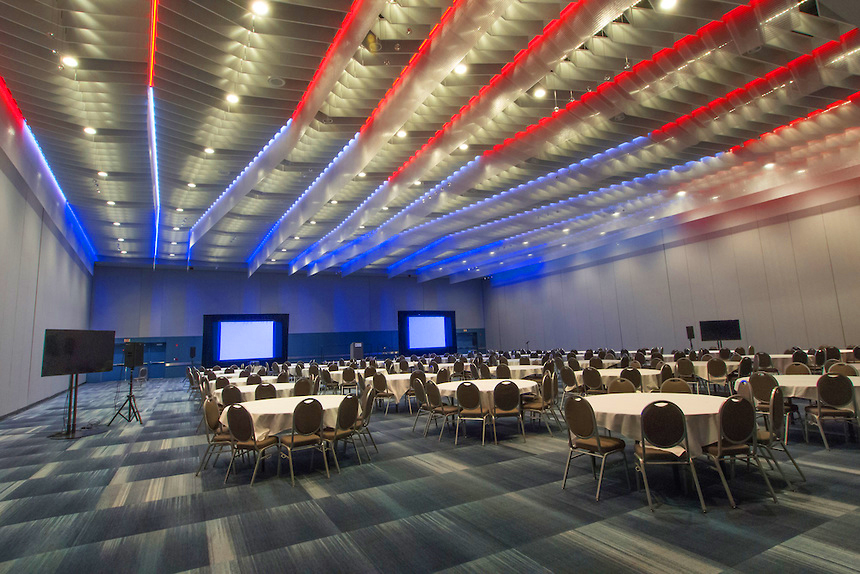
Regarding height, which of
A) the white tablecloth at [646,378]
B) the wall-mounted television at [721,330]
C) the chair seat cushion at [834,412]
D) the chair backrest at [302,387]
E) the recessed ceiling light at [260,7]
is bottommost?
the chair seat cushion at [834,412]

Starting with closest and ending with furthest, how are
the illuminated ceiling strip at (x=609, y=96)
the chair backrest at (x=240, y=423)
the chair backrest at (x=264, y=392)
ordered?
the chair backrest at (x=240, y=423)
the illuminated ceiling strip at (x=609, y=96)
the chair backrest at (x=264, y=392)

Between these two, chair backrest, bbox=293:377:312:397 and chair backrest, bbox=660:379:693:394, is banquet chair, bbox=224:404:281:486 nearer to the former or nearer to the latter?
chair backrest, bbox=293:377:312:397

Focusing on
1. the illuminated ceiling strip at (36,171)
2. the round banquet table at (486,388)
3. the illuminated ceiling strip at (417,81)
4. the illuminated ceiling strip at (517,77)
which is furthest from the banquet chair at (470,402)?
the illuminated ceiling strip at (36,171)

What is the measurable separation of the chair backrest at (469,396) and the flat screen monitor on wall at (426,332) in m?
17.3

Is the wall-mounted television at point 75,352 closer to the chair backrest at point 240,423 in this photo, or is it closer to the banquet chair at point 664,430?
the chair backrest at point 240,423

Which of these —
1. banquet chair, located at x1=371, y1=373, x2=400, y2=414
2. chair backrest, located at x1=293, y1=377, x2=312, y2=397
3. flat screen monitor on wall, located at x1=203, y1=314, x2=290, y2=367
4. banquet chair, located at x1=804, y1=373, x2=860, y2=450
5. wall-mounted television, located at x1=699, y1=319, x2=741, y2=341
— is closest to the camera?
banquet chair, located at x1=804, y1=373, x2=860, y2=450

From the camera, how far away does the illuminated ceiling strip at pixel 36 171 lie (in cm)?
751

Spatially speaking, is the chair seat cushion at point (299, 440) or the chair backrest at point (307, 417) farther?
the chair backrest at point (307, 417)

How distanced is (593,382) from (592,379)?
0.19 feet

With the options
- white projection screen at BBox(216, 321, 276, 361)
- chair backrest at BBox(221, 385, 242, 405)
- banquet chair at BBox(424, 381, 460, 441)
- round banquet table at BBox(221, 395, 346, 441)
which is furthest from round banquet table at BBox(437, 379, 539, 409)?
white projection screen at BBox(216, 321, 276, 361)

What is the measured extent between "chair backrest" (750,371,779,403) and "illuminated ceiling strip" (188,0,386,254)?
659 cm

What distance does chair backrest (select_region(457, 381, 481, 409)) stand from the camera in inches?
248

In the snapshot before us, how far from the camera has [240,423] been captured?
4723 millimetres

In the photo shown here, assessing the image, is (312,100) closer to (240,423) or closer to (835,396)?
(240,423)
